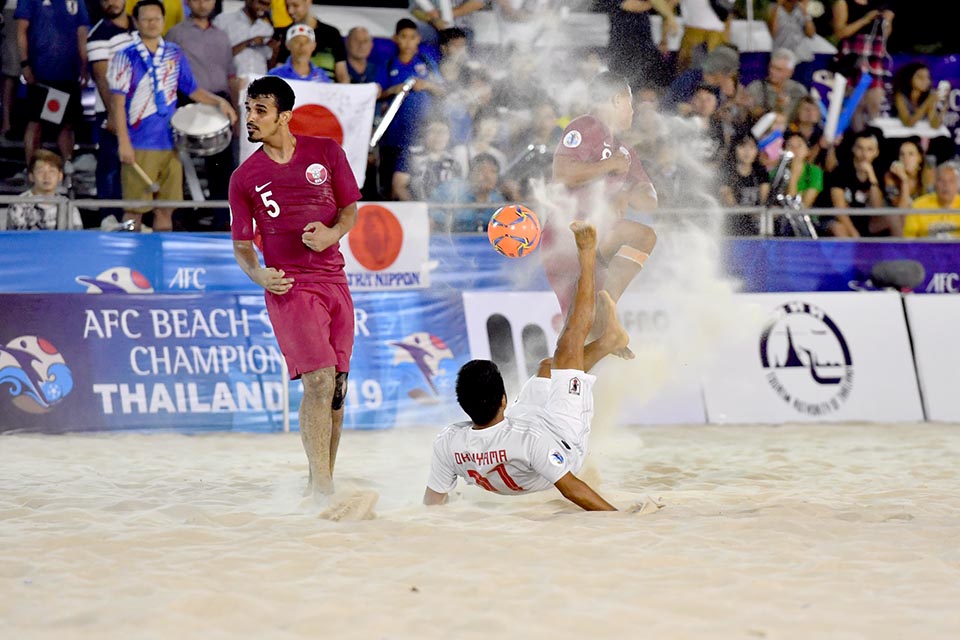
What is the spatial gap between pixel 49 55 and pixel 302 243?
5898mm

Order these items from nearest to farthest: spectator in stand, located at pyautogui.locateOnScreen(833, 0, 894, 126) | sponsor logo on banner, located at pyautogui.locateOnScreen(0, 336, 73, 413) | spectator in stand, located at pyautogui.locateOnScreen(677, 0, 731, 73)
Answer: sponsor logo on banner, located at pyautogui.locateOnScreen(0, 336, 73, 413) → spectator in stand, located at pyautogui.locateOnScreen(677, 0, 731, 73) → spectator in stand, located at pyautogui.locateOnScreen(833, 0, 894, 126)

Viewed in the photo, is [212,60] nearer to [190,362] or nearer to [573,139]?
[190,362]

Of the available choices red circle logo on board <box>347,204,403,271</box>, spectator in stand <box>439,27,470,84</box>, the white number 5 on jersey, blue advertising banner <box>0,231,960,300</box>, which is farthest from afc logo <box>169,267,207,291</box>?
the white number 5 on jersey

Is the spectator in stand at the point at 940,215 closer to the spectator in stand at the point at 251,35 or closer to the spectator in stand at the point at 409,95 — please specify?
the spectator in stand at the point at 409,95

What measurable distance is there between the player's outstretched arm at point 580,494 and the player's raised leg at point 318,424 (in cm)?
133

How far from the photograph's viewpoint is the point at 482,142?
1143cm

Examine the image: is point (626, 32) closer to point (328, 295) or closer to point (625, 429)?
point (625, 429)

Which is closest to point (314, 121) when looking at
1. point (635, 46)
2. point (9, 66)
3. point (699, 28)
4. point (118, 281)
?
point (118, 281)

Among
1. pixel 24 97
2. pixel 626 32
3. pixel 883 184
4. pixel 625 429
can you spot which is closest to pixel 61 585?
pixel 625 429

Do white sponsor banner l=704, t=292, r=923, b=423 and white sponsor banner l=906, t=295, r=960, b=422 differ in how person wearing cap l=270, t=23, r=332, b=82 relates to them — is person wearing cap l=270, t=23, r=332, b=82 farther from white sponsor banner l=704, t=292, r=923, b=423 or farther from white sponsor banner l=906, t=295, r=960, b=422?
white sponsor banner l=906, t=295, r=960, b=422

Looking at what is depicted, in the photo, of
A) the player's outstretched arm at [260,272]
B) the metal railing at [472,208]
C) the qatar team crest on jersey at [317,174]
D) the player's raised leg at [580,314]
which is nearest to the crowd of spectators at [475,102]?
the metal railing at [472,208]

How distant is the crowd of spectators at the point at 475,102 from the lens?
10.8 m

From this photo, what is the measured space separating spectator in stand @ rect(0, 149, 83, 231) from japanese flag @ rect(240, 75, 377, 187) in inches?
63.6

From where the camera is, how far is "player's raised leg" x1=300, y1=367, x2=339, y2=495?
6.14 m
